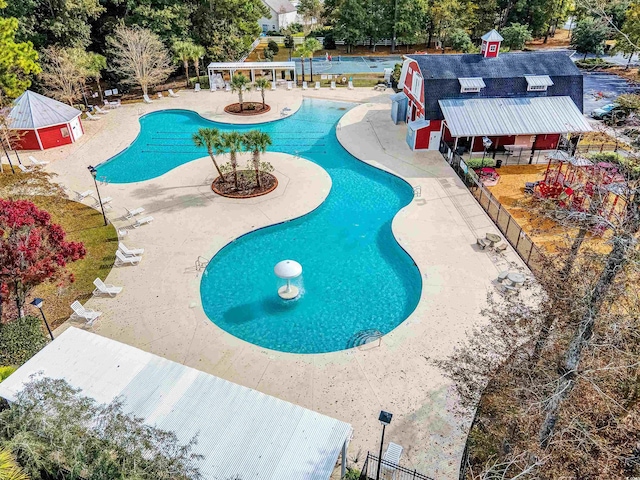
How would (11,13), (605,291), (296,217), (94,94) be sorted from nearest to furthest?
(605,291), (296,217), (11,13), (94,94)

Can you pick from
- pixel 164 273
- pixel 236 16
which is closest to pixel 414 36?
pixel 236 16

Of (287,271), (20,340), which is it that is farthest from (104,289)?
→ (287,271)

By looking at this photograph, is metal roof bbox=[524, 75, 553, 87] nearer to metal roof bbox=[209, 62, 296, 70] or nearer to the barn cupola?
the barn cupola

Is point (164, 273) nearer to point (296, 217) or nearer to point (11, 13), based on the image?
point (296, 217)

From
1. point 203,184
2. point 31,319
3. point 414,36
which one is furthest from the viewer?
point 414,36

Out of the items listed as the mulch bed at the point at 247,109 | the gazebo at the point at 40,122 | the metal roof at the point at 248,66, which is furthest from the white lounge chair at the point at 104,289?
the metal roof at the point at 248,66
